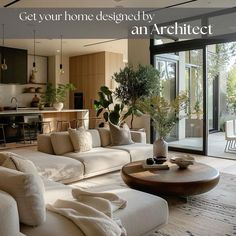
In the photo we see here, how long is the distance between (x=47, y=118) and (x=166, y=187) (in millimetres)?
6646

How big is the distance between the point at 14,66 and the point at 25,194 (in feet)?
30.2

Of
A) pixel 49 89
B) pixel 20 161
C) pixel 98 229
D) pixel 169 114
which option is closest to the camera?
pixel 98 229

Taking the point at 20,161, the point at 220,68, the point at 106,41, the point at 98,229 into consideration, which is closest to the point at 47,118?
the point at 106,41

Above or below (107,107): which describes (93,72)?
above

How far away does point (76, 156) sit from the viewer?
14.3 feet

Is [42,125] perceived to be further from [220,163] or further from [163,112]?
[163,112]

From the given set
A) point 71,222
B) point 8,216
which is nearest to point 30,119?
point 71,222

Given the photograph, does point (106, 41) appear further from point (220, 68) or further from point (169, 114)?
point (169, 114)

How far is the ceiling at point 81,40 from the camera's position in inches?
219

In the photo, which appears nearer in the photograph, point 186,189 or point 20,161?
point 20,161

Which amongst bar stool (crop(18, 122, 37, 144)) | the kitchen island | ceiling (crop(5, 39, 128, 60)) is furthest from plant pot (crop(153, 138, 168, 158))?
ceiling (crop(5, 39, 128, 60))

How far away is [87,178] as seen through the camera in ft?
14.6

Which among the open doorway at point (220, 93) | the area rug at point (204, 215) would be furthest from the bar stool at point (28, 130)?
the open doorway at point (220, 93)

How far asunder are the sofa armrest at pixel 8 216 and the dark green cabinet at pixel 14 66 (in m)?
9.08
